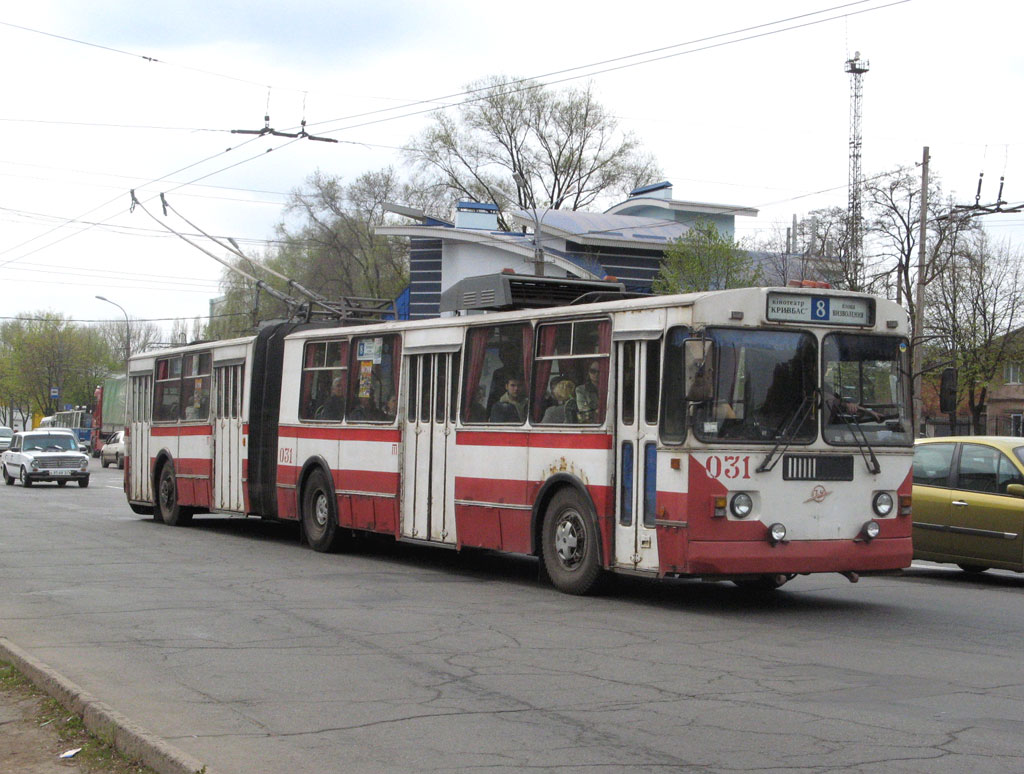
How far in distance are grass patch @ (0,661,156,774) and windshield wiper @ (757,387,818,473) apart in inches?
237

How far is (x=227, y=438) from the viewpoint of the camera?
19.9 metres

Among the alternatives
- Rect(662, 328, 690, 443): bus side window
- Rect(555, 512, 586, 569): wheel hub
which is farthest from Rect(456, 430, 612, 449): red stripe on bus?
Rect(662, 328, 690, 443): bus side window

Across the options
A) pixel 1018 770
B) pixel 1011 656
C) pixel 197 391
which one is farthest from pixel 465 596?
pixel 197 391

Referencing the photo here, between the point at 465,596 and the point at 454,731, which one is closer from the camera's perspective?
the point at 454,731

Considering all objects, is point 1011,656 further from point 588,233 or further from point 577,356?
point 588,233

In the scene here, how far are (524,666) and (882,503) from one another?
438cm

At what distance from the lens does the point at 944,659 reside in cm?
914

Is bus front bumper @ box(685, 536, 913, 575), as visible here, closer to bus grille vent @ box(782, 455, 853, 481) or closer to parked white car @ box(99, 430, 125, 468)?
bus grille vent @ box(782, 455, 853, 481)

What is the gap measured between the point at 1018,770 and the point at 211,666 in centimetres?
491

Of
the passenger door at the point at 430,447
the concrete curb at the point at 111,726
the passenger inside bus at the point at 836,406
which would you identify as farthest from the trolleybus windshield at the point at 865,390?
the concrete curb at the point at 111,726

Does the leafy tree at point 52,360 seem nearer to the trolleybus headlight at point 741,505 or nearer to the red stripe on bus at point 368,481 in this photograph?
the red stripe on bus at point 368,481

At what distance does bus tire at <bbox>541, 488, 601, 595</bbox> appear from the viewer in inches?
471

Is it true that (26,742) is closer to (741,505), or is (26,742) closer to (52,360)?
(741,505)

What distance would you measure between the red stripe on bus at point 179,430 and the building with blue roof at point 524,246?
25.7m
